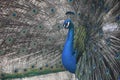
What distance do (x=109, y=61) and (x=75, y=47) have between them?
1.27 ft

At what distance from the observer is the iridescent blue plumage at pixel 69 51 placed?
3631 millimetres

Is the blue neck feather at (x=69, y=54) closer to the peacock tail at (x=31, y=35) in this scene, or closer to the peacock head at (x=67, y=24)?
the peacock head at (x=67, y=24)

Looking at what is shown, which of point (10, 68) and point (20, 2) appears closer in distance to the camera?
point (20, 2)

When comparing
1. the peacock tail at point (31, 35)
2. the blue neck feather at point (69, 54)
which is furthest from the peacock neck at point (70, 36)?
the peacock tail at point (31, 35)

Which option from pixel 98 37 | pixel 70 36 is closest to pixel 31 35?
pixel 70 36

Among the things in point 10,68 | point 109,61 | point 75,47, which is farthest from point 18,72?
point 109,61

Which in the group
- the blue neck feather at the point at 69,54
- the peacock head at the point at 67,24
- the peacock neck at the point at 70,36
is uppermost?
the peacock head at the point at 67,24

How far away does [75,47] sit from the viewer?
148 inches

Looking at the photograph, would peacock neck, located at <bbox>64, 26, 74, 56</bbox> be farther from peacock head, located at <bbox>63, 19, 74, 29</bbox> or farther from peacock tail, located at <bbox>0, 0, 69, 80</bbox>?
peacock tail, located at <bbox>0, 0, 69, 80</bbox>

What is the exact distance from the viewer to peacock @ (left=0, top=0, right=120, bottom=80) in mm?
3775

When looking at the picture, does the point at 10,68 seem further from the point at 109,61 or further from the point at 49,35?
the point at 109,61

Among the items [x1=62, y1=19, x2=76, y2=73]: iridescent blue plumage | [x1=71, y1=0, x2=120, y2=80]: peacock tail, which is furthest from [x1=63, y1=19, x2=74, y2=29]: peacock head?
[x1=71, y1=0, x2=120, y2=80]: peacock tail

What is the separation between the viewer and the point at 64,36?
396 cm

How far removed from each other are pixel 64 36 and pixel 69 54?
0.26 meters
